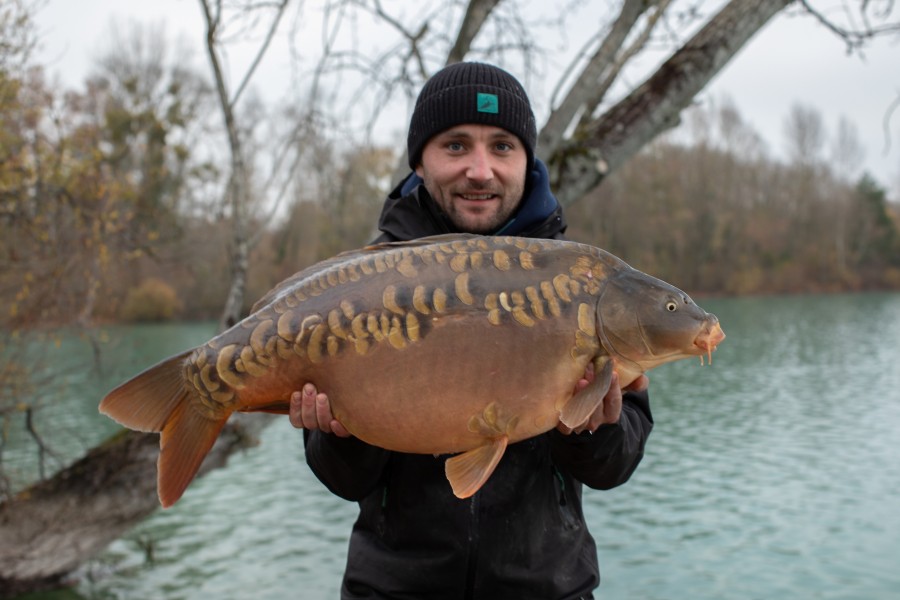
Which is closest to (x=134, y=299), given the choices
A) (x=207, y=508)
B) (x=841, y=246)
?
(x=207, y=508)

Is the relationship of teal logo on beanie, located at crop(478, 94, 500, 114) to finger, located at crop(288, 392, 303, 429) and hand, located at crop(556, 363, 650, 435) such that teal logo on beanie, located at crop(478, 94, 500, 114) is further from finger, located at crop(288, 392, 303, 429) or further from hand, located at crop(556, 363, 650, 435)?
finger, located at crop(288, 392, 303, 429)

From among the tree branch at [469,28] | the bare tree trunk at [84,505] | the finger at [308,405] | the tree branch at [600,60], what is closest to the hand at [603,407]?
the finger at [308,405]

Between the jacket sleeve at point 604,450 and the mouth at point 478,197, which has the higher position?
the mouth at point 478,197

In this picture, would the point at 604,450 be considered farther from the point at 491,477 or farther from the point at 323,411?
the point at 323,411

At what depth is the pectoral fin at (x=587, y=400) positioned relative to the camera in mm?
2064

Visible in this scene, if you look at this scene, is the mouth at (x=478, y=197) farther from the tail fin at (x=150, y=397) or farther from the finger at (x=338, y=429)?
the tail fin at (x=150, y=397)

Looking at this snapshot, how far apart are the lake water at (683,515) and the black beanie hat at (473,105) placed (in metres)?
6.10

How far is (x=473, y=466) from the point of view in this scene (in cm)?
212

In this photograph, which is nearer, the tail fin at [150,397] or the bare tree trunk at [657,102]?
the tail fin at [150,397]

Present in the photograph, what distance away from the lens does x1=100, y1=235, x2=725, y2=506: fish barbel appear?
2.12 metres

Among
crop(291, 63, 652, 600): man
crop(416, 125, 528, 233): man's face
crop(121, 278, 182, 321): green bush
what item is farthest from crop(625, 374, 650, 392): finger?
crop(121, 278, 182, 321): green bush

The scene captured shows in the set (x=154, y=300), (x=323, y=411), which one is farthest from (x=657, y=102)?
(x=154, y=300)

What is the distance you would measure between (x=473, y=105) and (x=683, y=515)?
9118 millimetres

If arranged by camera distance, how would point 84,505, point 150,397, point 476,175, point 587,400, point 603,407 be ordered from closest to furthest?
point 587,400 → point 603,407 → point 150,397 → point 476,175 → point 84,505
